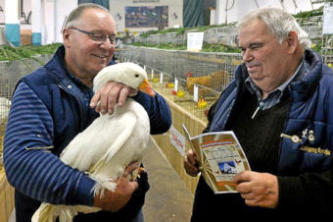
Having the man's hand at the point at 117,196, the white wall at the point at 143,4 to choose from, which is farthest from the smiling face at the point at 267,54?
the white wall at the point at 143,4

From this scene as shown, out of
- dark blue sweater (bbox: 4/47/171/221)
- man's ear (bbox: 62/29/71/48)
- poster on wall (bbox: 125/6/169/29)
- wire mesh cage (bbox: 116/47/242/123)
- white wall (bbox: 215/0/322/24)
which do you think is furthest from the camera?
poster on wall (bbox: 125/6/169/29)

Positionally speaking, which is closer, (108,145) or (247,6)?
(108,145)

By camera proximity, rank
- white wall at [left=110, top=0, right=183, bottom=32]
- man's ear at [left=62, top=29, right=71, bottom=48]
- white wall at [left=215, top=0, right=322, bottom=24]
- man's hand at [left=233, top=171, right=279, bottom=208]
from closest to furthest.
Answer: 1. man's hand at [left=233, top=171, right=279, bottom=208]
2. man's ear at [left=62, top=29, right=71, bottom=48]
3. white wall at [left=215, top=0, right=322, bottom=24]
4. white wall at [left=110, top=0, right=183, bottom=32]

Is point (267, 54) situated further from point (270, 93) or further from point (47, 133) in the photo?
point (47, 133)

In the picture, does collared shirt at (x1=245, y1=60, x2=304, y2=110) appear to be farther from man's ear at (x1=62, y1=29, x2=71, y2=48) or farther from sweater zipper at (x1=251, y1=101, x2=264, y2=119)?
man's ear at (x1=62, y1=29, x2=71, y2=48)

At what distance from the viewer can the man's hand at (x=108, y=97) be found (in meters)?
0.88

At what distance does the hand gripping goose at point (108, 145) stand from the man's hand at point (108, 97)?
0.03 m

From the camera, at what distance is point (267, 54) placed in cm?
109

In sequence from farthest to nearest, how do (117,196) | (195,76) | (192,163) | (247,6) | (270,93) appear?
(247,6) < (195,76) < (192,163) < (270,93) < (117,196)


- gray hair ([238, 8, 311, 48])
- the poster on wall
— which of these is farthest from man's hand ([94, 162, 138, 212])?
the poster on wall

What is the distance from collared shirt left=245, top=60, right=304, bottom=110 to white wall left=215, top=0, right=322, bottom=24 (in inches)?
70.2

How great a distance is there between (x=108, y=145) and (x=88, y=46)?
0.37 m

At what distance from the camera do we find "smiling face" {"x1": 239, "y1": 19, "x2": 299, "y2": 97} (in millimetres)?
1089

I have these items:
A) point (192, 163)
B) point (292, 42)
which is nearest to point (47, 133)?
point (192, 163)
